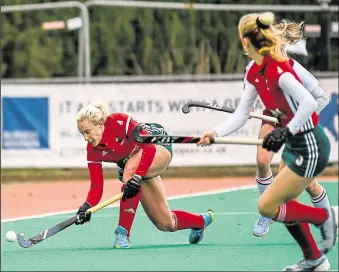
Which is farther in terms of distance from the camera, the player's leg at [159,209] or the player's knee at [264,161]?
the player's knee at [264,161]

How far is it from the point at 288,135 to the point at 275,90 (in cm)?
29

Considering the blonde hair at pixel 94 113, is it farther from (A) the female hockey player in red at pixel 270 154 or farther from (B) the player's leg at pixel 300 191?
(B) the player's leg at pixel 300 191

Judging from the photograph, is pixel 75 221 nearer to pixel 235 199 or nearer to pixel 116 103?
pixel 235 199

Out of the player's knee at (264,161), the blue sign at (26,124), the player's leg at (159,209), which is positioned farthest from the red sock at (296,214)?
the blue sign at (26,124)

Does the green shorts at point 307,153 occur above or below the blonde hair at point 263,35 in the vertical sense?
below

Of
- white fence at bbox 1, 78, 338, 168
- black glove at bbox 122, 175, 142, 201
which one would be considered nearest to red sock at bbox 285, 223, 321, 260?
black glove at bbox 122, 175, 142, 201

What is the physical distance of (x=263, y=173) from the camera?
1086cm

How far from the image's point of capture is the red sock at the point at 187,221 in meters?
10.1

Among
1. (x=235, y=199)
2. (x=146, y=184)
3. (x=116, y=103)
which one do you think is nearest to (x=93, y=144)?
(x=146, y=184)

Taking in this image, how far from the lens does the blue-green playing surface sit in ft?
29.3

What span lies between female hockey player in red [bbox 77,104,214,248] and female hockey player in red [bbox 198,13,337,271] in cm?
157

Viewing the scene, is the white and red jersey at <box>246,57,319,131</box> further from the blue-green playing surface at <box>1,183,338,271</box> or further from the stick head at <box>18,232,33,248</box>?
the stick head at <box>18,232,33,248</box>

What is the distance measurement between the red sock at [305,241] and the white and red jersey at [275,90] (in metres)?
0.65

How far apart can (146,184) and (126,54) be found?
9204 mm
